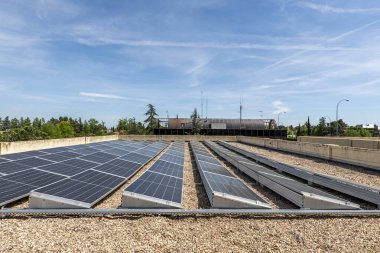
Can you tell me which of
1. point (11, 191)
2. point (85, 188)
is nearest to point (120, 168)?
point (85, 188)

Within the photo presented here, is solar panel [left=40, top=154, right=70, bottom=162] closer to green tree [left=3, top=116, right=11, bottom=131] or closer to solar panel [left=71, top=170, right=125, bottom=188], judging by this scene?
solar panel [left=71, top=170, right=125, bottom=188]

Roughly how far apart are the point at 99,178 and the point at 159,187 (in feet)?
10.6

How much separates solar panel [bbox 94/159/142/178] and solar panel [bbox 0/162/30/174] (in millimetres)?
3435

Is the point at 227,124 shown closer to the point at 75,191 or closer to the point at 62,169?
the point at 62,169

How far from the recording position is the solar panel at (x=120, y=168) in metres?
14.1

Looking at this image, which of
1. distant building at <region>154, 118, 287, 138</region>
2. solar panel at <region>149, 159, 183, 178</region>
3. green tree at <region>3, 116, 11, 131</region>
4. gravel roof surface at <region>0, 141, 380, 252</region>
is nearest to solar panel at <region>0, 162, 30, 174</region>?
gravel roof surface at <region>0, 141, 380, 252</region>

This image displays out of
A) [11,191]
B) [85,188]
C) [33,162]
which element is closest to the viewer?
[11,191]

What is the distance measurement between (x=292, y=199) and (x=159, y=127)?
308 feet

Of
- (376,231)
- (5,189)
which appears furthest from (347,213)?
(5,189)

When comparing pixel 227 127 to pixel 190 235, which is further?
pixel 227 127

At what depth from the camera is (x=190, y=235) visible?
773cm

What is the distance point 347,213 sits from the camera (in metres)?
9.42

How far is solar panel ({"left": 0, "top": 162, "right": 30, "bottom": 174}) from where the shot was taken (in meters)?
11.9

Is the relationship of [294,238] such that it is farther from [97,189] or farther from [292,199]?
[97,189]
